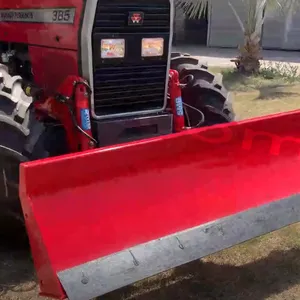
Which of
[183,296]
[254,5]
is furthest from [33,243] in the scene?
[254,5]

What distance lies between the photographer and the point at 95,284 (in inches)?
105

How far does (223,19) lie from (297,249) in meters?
15.4

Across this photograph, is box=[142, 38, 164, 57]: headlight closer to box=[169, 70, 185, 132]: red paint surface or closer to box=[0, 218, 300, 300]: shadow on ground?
box=[169, 70, 185, 132]: red paint surface

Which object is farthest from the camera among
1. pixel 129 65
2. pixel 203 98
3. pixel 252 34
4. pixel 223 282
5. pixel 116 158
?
pixel 252 34

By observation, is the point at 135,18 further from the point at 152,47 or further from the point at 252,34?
the point at 252,34

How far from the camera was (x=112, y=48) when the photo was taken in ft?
12.0

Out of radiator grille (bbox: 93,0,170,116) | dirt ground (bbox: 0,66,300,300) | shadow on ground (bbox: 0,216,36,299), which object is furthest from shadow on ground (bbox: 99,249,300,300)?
radiator grille (bbox: 93,0,170,116)

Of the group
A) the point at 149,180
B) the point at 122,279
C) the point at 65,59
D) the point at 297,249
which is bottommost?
the point at 297,249

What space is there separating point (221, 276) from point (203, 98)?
179 cm

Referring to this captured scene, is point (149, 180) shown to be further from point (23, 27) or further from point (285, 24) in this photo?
point (285, 24)

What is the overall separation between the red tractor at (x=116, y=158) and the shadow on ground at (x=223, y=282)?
16.6 inches

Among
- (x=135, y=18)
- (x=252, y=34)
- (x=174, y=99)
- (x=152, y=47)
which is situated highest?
(x=135, y=18)

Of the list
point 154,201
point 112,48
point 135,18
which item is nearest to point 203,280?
point 154,201

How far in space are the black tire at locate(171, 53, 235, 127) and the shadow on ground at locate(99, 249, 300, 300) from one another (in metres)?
1.36
